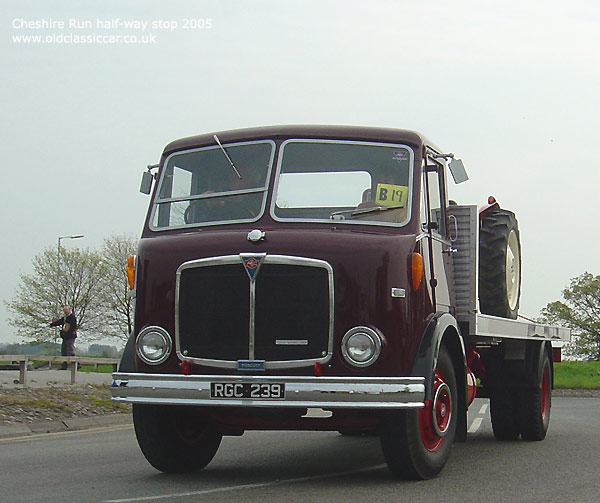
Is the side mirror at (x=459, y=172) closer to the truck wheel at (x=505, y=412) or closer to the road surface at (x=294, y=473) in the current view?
the road surface at (x=294, y=473)

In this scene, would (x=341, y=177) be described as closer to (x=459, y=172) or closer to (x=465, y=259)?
(x=459, y=172)

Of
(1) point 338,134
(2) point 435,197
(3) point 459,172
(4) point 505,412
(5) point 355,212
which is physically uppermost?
(1) point 338,134

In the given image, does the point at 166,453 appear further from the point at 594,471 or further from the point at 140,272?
the point at 594,471

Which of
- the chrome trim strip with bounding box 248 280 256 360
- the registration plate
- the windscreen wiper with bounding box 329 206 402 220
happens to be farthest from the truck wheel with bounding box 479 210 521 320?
the registration plate

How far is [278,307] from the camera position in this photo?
7504 millimetres

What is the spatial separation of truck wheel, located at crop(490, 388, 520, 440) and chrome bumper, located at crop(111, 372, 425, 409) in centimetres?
441

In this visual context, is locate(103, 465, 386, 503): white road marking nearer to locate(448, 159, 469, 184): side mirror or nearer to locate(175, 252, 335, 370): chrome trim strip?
locate(175, 252, 335, 370): chrome trim strip

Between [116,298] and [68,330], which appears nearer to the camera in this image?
[68,330]

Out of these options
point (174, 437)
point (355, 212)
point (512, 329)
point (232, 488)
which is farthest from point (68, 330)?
point (232, 488)

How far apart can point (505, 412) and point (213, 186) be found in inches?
191

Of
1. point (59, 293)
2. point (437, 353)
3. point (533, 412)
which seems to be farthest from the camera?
point (59, 293)

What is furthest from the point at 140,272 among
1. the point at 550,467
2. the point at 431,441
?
the point at 550,467

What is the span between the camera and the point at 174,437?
828 cm

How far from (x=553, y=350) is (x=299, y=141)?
623 centimetres
